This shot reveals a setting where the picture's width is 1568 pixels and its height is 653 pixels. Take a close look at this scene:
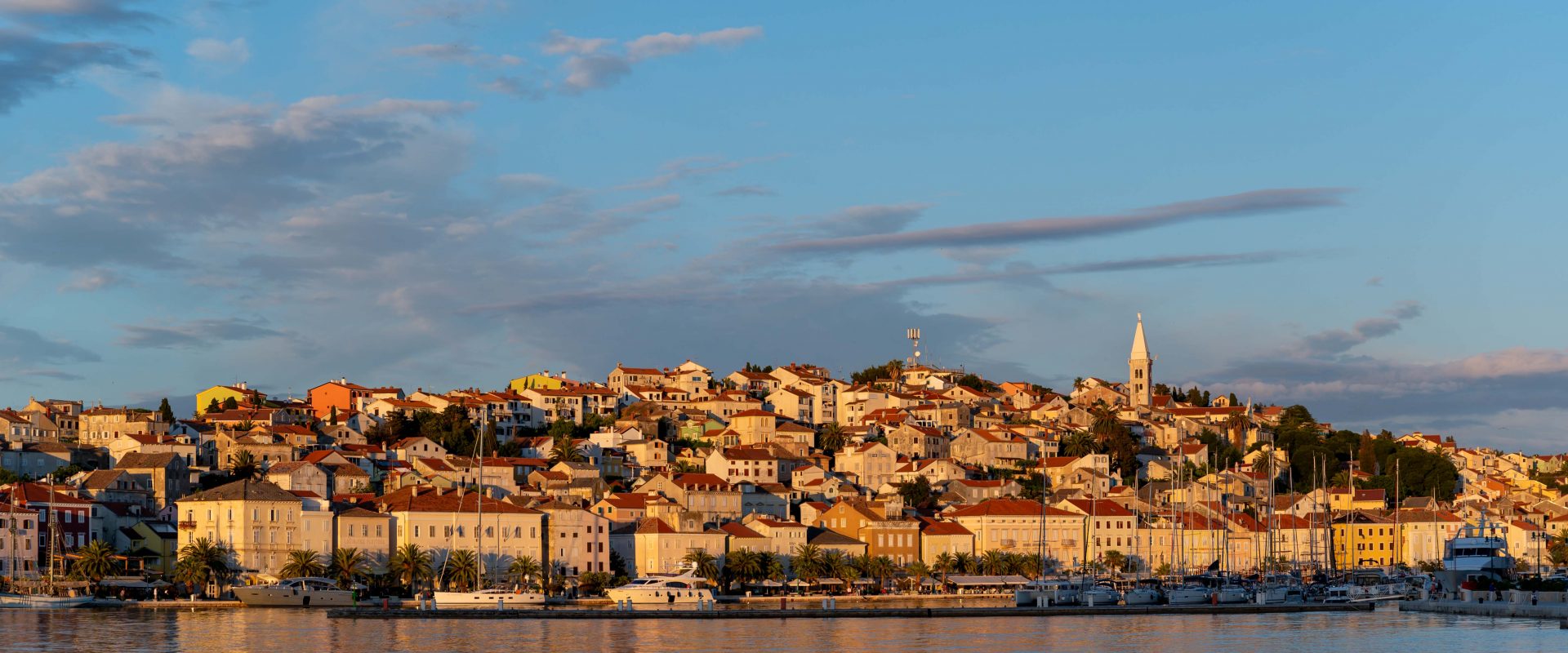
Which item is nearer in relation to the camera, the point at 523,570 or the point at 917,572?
the point at 523,570

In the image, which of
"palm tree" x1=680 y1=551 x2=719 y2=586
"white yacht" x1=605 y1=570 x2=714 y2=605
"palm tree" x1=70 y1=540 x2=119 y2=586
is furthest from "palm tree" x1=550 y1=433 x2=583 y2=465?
"palm tree" x1=70 y1=540 x2=119 y2=586

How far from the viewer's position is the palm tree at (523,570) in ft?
314

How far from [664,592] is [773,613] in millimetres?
7552

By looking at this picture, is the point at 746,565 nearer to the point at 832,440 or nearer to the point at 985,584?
the point at 985,584

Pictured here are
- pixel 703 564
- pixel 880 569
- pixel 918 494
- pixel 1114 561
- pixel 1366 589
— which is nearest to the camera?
pixel 703 564

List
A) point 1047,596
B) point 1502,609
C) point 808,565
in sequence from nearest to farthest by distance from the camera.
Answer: point 1502,609 < point 1047,596 < point 808,565

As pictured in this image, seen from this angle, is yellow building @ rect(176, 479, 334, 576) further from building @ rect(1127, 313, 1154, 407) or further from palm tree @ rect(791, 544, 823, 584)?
building @ rect(1127, 313, 1154, 407)

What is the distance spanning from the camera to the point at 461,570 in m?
93.2

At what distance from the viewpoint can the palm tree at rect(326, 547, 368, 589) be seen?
9294cm

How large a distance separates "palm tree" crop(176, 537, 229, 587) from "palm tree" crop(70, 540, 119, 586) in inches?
138

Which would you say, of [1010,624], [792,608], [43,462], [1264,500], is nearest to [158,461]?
[43,462]

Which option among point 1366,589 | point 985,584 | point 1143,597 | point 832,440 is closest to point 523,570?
point 985,584

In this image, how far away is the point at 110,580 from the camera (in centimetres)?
9331

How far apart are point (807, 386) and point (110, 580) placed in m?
73.6
